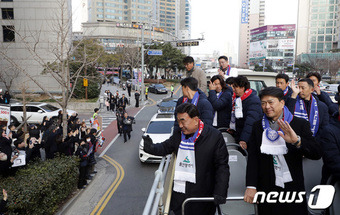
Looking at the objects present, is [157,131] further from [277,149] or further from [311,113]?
[277,149]

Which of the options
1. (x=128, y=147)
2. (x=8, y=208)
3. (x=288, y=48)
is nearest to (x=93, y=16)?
(x=288, y=48)

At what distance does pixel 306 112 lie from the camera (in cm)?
432

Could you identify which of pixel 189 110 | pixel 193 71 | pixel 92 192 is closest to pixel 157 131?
pixel 92 192

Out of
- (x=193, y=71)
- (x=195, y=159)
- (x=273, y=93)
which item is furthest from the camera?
(x=193, y=71)

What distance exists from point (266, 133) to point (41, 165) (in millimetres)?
7230

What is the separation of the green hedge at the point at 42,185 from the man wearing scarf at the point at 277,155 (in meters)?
5.45

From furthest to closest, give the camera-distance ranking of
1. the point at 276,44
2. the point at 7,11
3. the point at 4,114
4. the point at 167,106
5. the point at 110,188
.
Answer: the point at 276,44 → the point at 7,11 → the point at 167,106 → the point at 4,114 → the point at 110,188

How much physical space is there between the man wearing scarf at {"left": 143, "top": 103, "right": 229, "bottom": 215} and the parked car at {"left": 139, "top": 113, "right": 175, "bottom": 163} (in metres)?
6.79

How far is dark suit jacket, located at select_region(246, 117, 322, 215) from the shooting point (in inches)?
106

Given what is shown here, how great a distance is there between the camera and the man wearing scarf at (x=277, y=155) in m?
2.74

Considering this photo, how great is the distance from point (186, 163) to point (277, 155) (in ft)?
3.34

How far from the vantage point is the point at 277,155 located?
9.26 ft

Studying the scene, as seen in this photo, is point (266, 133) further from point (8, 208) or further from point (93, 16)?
point (93, 16)

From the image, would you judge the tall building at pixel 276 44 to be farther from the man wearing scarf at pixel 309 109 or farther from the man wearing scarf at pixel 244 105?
the man wearing scarf at pixel 244 105
